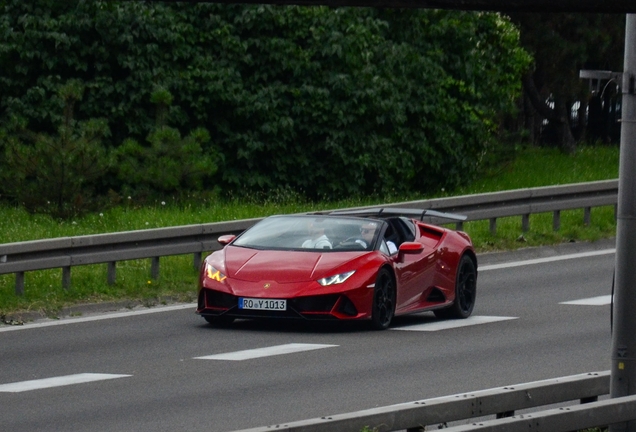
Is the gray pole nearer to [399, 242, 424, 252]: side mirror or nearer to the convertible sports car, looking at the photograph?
the convertible sports car

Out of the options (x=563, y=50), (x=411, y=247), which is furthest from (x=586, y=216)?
(x=563, y=50)

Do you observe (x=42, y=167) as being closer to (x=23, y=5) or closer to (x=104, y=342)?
(x=23, y=5)

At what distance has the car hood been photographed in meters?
14.6

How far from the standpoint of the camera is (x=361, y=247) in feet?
49.9

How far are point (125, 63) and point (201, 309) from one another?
13.3 metres

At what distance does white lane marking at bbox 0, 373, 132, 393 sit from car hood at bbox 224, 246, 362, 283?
2864 mm

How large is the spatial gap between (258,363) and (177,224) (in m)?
9.16

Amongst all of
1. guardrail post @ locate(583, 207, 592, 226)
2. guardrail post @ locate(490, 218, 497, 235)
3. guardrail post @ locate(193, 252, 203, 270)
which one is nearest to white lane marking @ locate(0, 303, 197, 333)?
guardrail post @ locate(193, 252, 203, 270)

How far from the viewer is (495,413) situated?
8.19 meters

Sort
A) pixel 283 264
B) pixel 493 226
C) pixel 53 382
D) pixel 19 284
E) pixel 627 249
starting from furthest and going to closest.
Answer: pixel 493 226
pixel 19 284
pixel 283 264
pixel 53 382
pixel 627 249

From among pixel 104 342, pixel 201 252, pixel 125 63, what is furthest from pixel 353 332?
pixel 125 63

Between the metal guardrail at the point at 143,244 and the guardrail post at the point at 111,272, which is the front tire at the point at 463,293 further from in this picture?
the guardrail post at the point at 111,272

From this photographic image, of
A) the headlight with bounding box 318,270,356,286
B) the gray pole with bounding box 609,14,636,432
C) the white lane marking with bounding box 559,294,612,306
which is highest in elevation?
the gray pole with bounding box 609,14,636,432

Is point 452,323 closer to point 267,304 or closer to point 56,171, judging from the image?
point 267,304
